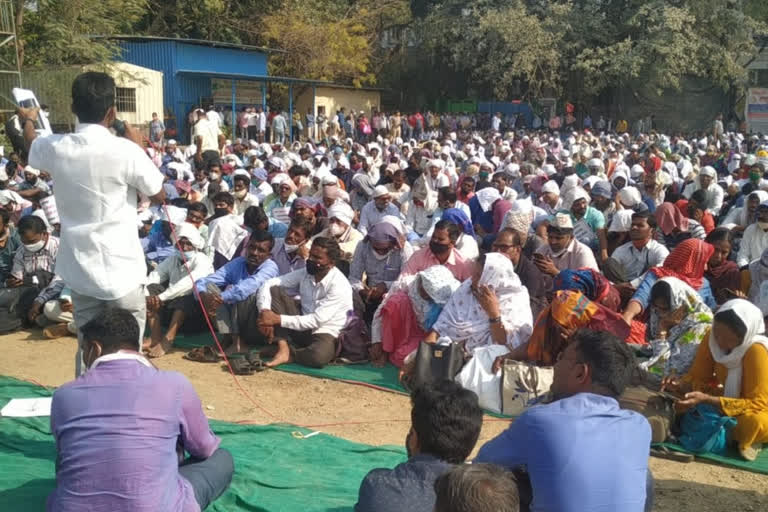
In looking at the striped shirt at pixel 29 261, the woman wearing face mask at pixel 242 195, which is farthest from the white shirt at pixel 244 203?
the striped shirt at pixel 29 261

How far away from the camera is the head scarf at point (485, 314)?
17.4 feet

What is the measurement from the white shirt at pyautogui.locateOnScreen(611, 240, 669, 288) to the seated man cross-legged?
2.29 meters

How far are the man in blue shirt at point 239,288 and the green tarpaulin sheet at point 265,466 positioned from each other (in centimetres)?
169

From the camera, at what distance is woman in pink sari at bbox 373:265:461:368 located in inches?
225

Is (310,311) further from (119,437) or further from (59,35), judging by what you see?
(59,35)

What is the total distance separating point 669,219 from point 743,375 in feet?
12.9

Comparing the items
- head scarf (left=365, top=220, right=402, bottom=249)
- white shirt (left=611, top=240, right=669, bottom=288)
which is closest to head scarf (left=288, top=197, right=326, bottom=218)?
head scarf (left=365, top=220, right=402, bottom=249)

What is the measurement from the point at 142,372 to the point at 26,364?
11.8 feet

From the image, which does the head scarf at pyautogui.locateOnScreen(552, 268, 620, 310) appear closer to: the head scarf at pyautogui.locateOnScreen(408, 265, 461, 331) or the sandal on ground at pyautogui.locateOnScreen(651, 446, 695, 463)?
the head scarf at pyautogui.locateOnScreen(408, 265, 461, 331)

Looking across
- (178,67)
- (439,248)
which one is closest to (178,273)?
(439,248)

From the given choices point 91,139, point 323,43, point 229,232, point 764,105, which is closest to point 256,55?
point 323,43

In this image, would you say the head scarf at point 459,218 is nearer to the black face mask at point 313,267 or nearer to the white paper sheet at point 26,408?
the black face mask at point 313,267

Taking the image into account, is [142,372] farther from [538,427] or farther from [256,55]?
[256,55]

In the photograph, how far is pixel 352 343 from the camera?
5.98 m
